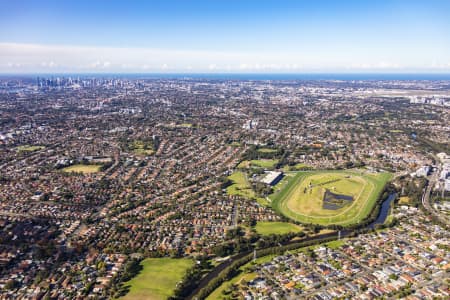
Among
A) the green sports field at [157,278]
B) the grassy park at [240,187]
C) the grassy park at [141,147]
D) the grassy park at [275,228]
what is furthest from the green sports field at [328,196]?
the grassy park at [141,147]

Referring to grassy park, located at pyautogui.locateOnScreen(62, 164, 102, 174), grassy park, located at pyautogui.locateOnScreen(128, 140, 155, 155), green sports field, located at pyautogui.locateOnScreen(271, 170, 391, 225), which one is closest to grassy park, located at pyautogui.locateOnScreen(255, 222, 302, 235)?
green sports field, located at pyautogui.locateOnScreen(271, 170, 391, 225)

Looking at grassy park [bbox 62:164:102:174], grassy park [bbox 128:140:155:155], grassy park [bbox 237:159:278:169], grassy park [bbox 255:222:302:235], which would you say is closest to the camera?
Answer: grassy park [bbox 255:222:302:235]

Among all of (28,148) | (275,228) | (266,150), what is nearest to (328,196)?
(275,228)

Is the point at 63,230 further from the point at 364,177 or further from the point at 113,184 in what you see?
the point at 364,177

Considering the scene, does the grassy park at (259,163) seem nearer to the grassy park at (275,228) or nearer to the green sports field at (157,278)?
the grassy park at (275,228)

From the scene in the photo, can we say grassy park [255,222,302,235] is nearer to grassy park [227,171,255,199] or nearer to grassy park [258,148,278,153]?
grassy park [227,171,255,199]
